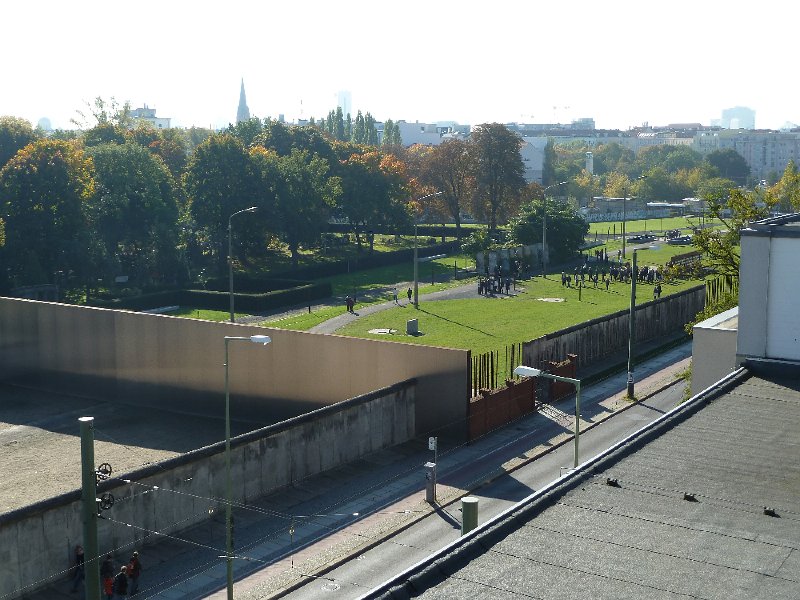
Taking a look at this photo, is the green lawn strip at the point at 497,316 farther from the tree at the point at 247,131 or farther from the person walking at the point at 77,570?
the tree at the point at 247,131

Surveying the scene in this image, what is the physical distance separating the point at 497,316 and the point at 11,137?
50.9m

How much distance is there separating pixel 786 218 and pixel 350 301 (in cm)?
4406

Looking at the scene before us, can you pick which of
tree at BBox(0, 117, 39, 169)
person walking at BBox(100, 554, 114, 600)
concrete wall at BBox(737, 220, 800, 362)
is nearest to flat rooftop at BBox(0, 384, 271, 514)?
person walking at BBox(100, 554, 114, 600)

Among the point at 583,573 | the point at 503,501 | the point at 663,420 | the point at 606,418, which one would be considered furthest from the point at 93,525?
the point at 606,418

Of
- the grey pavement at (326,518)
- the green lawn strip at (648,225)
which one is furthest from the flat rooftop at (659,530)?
the green lawn strip at (648,225)

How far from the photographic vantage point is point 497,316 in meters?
67.9

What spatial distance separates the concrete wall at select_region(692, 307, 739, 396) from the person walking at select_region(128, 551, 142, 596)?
1800 cm

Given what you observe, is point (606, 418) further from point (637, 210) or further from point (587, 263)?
point (637, 210)

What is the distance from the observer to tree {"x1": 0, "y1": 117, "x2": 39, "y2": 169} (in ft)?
289

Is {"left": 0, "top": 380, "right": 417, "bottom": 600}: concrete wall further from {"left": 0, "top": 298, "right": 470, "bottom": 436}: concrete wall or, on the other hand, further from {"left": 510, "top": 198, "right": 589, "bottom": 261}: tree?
{"left": 510, "top": 198, "right": 589, "bottom": 261}: tree

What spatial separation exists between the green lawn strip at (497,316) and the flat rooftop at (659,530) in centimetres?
3632

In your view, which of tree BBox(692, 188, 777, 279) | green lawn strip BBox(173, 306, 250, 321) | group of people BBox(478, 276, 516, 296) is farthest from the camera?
group of people BBox(478, 276, 516, 296)

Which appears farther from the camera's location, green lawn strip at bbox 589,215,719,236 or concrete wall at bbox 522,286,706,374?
green lawn strip at bbox 589,215,719,236

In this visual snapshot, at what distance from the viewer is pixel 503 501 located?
108ft
